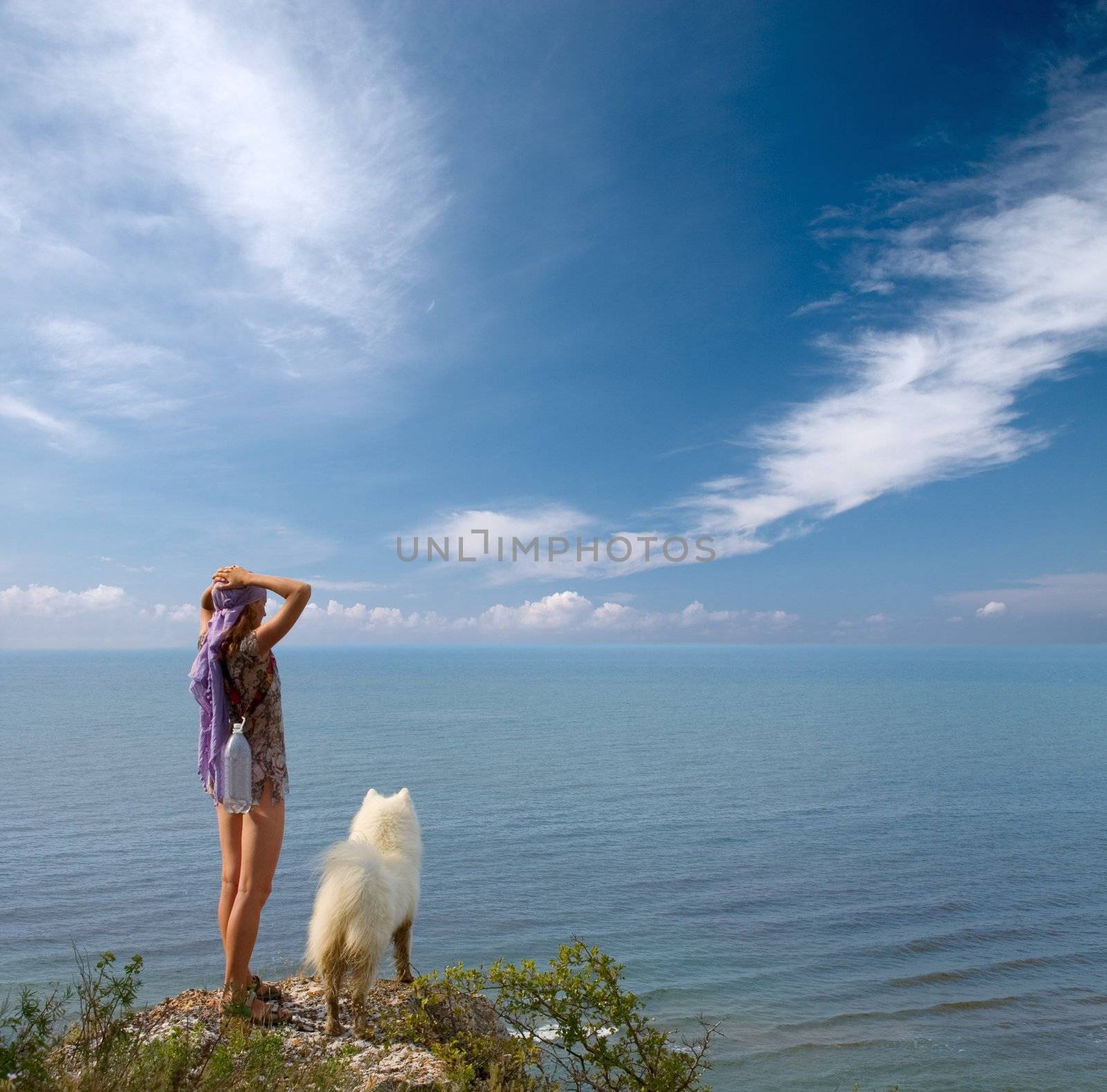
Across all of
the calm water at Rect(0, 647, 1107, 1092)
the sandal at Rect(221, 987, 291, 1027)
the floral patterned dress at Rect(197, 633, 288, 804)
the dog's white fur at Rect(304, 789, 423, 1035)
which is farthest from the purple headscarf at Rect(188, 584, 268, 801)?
the calm water at Rect(0, 647, 1107, 1092)

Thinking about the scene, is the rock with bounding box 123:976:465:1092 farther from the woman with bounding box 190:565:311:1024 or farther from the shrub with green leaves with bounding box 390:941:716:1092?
the woman with bounding box 190:565:311:1024

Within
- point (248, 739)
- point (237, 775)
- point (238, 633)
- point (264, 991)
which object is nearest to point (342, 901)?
point (264, 991)

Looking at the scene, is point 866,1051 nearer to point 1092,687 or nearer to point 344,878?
point 344,878

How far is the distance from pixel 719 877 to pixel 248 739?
15.4 meters

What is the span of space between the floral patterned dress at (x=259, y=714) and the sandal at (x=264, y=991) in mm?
1486

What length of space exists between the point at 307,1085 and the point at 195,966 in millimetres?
9437

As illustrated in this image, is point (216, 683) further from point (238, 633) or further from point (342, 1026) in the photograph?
point (342, 1026)

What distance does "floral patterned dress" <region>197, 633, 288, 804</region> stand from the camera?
17.7 ft

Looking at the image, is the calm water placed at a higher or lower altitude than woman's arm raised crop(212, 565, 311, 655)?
lower

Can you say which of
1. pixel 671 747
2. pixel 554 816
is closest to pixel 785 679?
pixel 671 747

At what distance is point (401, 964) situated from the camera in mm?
6863

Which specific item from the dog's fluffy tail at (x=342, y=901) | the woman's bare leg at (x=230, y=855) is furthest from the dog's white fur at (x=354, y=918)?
the woman's bare leg at (x=230, y=855)

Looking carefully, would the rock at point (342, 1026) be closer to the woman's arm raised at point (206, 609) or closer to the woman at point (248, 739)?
the woman at point (248, 739)

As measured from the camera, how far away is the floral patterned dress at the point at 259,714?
5.41m
